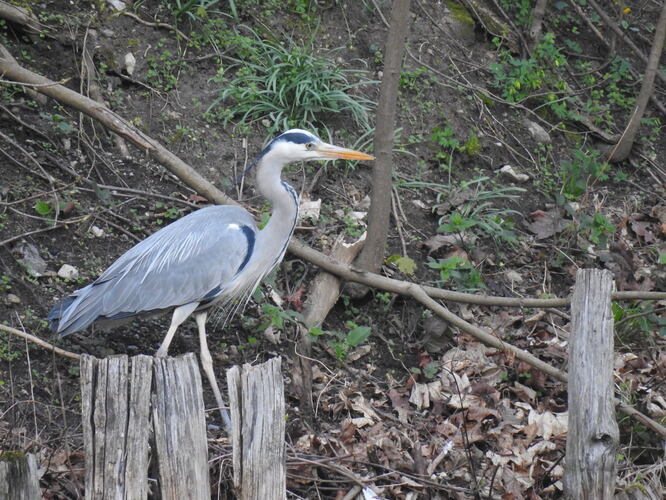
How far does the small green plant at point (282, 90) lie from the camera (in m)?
6.56

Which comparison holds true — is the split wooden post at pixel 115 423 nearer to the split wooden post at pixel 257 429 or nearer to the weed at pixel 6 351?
the split wooden post at pixel 257 429

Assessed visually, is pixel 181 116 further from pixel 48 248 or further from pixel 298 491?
pixel 298 491

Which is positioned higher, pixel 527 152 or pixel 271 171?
pixel 527 152

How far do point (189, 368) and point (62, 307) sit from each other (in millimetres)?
1928

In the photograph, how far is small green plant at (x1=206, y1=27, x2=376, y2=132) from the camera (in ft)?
21.5

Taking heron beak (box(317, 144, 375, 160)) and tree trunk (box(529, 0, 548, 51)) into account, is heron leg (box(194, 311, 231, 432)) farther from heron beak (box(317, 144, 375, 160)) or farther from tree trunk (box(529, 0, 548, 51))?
tree trunk (box(529, 0, 548, 51))

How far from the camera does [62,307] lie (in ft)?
14.9

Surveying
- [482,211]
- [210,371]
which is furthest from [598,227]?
[210,371]

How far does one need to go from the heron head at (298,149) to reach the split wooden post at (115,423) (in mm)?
2281

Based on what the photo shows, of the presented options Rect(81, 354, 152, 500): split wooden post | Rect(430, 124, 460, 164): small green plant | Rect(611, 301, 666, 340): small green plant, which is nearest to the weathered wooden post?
Rect(81, 354, 152, 500): split wooden post

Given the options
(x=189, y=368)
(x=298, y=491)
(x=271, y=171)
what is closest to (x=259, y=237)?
(x=271, y=171)

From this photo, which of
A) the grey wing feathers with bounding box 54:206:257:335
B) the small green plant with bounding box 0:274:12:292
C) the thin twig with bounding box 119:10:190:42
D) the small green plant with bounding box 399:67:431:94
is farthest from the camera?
the small green plant with bounding box 399:67:431:94

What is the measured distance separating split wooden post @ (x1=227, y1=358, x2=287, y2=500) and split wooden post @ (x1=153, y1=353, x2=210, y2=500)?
0.41ft

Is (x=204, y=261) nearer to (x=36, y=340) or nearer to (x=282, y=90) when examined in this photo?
(x=36, y=340)
